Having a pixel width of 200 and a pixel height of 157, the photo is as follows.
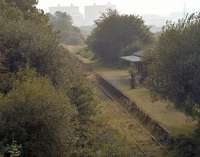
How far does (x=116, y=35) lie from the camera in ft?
175

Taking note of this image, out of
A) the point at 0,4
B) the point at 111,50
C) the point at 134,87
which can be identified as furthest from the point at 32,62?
the point at 111,50

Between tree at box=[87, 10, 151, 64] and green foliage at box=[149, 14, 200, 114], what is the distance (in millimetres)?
29323

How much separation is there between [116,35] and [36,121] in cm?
3936

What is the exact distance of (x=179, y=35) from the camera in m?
22.7

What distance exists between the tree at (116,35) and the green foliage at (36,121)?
1477 inches

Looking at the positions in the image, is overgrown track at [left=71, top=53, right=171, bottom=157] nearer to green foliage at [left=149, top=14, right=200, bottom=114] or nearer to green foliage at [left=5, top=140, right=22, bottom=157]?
green foliage at [left=149, top=14, right=200, bottom=114]

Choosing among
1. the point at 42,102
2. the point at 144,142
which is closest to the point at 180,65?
the point at 144,142

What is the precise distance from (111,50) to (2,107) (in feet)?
128

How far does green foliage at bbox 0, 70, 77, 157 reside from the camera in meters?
14.6

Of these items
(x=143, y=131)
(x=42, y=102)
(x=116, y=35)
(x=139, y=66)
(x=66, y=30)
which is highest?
(x=42, y=102)

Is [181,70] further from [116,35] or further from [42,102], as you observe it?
[116,35]

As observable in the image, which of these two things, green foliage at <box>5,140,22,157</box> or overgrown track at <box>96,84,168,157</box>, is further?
overgrown track at <box>96,84,168,157</box>

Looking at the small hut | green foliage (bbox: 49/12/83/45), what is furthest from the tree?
green foliage (bbox: 49/12/83/45)

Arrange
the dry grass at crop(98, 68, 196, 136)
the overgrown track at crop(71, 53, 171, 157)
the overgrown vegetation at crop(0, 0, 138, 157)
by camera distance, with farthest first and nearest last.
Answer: the dry grass at crop(98, 68, 196, 136) < the overgrown track at crop(71, 53, 171, 157) < the overgrown vegetation at crop(0, 0, 138, 157)
